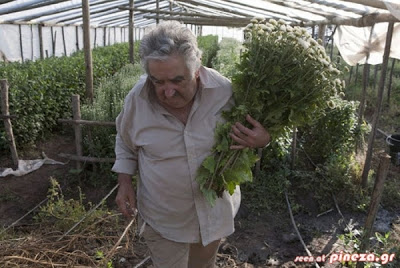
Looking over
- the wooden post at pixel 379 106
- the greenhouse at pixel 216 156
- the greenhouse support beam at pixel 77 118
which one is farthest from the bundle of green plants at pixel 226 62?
the greenhouse support beam at pixel 77 118

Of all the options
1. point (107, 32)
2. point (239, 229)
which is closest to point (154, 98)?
point (239, 229)

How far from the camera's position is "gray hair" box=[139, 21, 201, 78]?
1.59 m

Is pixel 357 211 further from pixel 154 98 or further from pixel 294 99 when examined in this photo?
pixel 154 98

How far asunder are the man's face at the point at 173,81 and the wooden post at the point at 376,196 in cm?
133

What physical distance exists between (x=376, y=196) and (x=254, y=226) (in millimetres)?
1796

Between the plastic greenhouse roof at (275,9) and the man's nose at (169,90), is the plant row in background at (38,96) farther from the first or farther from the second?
the man's nose at (169,90)

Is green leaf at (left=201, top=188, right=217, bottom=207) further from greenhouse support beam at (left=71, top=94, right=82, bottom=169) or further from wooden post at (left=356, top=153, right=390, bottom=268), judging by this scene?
greenhouse support beam at (left=71, top=94, right=82, bottom=169)

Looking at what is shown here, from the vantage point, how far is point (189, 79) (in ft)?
5.61

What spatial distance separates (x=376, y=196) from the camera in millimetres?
2428

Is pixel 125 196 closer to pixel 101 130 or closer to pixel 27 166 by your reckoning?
pixel 101 130

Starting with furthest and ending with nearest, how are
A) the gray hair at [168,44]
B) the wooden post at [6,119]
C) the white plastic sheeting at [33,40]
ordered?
1. the white plastic sheeting at [33,40]
2. the wooden post at [6,119]
3. the gray hair at [168,44]

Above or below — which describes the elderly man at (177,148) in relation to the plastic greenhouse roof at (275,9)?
below

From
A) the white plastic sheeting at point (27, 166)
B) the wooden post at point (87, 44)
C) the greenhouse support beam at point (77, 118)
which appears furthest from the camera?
the wooden post at point (87, 44)

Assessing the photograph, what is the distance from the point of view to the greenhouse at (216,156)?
180cm
